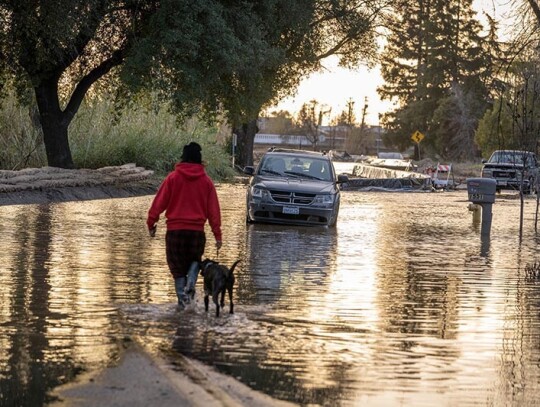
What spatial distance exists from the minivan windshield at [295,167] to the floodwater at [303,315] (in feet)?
9.62

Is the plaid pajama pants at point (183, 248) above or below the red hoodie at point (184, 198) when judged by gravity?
below

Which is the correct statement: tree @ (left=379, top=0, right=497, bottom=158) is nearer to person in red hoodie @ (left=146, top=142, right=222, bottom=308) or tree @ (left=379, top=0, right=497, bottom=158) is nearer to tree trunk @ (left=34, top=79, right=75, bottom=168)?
tree trunk @ (left=34, top=79, right=75, bottom=168)

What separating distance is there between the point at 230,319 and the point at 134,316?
89 centimetres

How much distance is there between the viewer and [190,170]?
12562 millimetres

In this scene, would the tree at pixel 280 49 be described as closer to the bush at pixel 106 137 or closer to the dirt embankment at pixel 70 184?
the bush at pixel 106 137

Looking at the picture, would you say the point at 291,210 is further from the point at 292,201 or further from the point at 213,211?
the point at 213,211

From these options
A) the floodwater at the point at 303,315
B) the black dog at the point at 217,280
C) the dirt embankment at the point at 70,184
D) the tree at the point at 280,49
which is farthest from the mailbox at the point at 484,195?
the black dog at the point at 217,280

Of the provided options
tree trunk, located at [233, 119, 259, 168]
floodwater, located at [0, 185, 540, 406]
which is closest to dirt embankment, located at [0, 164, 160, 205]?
floodwater, located at [0, 185, 540, 406]

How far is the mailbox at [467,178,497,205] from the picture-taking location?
24.6m

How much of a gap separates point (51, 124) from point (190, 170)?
2485 cm

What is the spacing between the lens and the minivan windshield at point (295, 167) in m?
26.3

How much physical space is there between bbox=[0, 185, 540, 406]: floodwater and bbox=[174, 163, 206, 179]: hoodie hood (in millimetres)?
1307

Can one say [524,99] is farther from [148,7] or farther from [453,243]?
[148,7]

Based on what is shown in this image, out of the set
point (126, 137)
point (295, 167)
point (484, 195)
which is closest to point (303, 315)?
point (484, 195)
